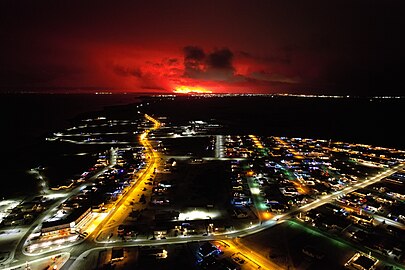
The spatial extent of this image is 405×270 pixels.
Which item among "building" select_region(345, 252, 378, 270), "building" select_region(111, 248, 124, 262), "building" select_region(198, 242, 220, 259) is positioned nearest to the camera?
"building" select_region(345, 252, 378, 270)

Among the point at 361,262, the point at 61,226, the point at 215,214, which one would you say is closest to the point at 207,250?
the point at 215,214

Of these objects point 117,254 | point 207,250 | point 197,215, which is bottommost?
point 117,254

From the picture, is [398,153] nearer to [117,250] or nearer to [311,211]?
[311,211]

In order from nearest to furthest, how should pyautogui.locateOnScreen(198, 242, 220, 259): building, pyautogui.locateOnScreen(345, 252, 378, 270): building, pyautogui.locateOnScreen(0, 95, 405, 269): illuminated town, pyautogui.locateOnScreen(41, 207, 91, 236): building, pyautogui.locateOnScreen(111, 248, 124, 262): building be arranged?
pyautogui.locateOnScreen(345, 252, 378, 270): building
pyautogui.locateOnScreen(111, 248, 124, 262): building
pyautogui.locateOnScreen(198, 242, 220, 259): building
pyautogui.locateOnScreen(0, 95, 405, 269): illuminated town
pyautogui.locateOnScreen(41, 207, 91, 236): building

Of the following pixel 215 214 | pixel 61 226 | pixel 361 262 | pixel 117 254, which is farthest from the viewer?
pixel 215 214

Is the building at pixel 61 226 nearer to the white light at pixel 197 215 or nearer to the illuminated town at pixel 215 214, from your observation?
the illuminated town at pixel 215 214

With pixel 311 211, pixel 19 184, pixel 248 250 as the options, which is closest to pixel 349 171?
pixel 311 211

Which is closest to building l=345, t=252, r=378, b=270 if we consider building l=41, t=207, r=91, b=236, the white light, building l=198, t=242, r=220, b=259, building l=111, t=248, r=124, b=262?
building l=198, t=242, r=220, b=259

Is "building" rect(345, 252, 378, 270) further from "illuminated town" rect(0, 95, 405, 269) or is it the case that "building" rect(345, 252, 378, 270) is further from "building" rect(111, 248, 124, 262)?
"building" rect(111, 248, 124, 262)

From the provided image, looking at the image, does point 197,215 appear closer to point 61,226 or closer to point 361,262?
point 61,226
